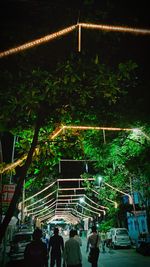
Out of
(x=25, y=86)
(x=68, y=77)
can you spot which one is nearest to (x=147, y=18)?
(x=68, y=77)

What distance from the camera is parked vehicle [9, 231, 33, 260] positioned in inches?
645

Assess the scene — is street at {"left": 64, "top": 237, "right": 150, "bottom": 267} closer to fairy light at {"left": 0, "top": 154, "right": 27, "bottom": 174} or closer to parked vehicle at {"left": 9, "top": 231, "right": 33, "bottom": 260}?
parked vehicle at {"left": 9, "top": 231, "right": 33, "bottom": 260}

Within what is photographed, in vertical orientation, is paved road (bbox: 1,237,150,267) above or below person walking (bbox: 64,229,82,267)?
below

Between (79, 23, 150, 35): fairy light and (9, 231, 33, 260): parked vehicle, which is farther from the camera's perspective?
(9, 231, 33, 260): parked vehicle

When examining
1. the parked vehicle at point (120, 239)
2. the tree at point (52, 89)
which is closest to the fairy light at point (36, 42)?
the tree at point (52, 89)

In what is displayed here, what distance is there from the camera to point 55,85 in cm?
676

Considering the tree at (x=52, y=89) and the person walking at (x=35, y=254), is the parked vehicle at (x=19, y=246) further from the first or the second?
the tree at (x=52, y=89)

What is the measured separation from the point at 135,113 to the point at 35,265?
7.60 metres

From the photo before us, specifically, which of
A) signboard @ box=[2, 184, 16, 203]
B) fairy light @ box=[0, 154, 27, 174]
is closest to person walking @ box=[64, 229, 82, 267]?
fairy light @ box=[0, 154, 27, 174]

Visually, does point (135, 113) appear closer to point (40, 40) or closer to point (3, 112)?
point (40, 40)

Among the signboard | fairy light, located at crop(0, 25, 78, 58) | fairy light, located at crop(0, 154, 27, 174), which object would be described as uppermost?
fairy light, located at crop(0, 25, 78, 58)

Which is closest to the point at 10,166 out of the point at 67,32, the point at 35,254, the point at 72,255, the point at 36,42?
the point at 35,254

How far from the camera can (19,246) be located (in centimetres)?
1656

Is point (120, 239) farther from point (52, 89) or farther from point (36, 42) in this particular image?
point (36, 42)
